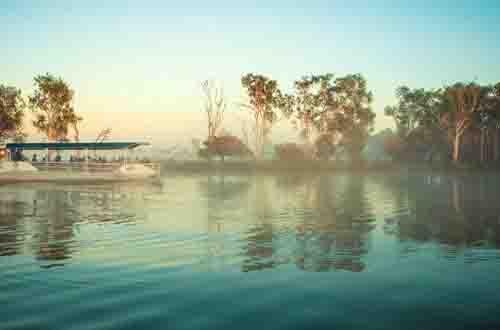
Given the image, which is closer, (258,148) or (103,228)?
(103,228)

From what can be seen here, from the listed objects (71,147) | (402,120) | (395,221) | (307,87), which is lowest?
(395,221)

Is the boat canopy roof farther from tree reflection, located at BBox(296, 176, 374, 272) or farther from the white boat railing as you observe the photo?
tree reflection, located at BBox(296, 176, 374, 272)

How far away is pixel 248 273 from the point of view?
9102mm

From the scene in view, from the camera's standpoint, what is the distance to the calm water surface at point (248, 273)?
21.4 ft

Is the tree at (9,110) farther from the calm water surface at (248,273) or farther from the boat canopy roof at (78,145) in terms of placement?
the calm water surface at (248,273)

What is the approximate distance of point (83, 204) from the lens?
23703 mm

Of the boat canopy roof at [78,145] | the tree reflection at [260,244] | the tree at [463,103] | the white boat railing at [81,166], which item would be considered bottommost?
the tree reflection at [260,244]

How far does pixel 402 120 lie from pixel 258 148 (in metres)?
30.6

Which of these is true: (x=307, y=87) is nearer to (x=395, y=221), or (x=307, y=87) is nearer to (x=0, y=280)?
(x=395, y=221)

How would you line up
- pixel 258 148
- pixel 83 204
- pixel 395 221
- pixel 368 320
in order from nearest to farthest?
pixel 368 320
pixel 395 221
pixel 83 204
pixel 258 148

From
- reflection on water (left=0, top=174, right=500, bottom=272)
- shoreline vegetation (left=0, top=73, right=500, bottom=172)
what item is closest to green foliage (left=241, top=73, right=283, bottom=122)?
shoreline vegetation (left=0, top=73, right=500, bottom=172)

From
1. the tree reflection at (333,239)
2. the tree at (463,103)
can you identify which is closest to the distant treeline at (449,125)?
the tree at (463,103)

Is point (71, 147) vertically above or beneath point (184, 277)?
above

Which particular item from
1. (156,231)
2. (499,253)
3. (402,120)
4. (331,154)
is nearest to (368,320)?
(499,253)
